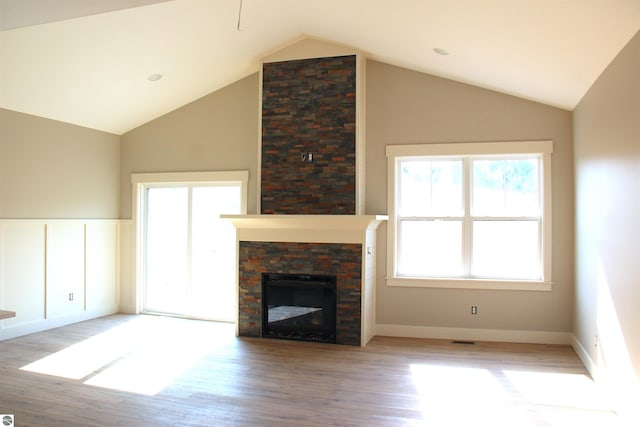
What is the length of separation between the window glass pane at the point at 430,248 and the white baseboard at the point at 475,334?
662 mm

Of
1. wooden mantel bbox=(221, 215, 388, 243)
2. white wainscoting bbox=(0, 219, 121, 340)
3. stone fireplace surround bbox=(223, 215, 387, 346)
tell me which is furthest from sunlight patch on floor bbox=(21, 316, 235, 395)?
wooden mantel bbox=(221, 215, 388, 243)

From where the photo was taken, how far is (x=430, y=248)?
18.2 feet

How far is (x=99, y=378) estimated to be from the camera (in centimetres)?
402

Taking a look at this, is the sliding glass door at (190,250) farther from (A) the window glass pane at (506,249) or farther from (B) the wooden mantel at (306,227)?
(A) the window glass pane at (506,249)

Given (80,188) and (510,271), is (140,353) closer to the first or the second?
(80,188)

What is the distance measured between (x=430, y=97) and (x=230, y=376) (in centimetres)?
383

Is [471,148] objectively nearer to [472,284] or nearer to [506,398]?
[472,284]

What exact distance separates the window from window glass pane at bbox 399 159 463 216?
0.01 metres

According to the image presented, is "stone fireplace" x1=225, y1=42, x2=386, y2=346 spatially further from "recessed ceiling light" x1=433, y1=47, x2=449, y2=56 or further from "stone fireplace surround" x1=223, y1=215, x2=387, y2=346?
"recessed ceiling light" x1=433, y1=47, x2=449, y2=56

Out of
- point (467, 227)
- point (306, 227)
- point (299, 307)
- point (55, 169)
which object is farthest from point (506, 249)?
point (55, 169)

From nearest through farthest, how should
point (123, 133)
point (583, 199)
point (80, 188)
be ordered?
point (583, 199) < point (80, 188) < point (123, 133)

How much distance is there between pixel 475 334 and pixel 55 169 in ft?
18.4

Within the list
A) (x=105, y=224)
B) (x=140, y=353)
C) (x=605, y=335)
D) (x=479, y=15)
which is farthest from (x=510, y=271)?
(x=105, y=224)

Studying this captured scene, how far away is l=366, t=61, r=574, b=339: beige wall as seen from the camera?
16.8ft
